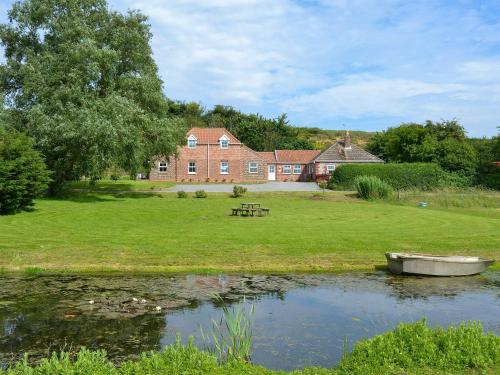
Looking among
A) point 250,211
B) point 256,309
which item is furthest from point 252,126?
point 256,309

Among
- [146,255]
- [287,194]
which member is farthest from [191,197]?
[146,255]

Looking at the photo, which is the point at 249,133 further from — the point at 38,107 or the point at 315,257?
the point at 315,257

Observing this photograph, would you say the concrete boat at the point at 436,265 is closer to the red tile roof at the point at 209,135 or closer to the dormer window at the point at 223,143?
the dormer window at the point at 223,143

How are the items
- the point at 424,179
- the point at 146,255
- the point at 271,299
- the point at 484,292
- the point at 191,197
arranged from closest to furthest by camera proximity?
the point at 271,299
the point at 484,292
the point at 146,255
the point at 191,197
the point at 424,179

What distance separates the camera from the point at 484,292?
52.1ft

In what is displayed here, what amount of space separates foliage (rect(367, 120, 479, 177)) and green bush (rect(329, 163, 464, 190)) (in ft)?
10.2

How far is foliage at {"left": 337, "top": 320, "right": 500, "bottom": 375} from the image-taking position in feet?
26.6

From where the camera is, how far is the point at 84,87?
40344 mm

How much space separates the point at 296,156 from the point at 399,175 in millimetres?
25788

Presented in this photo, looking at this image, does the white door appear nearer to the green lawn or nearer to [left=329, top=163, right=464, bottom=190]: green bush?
[left=329, top=163, right=464, bottom=190]: green bush

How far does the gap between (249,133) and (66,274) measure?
274ft

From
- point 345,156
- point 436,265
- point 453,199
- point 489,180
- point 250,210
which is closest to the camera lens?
point 436,265

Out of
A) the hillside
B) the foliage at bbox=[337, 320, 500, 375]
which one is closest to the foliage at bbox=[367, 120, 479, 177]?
the hillside

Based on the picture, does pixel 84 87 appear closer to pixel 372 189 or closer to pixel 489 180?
pixel 372 189
